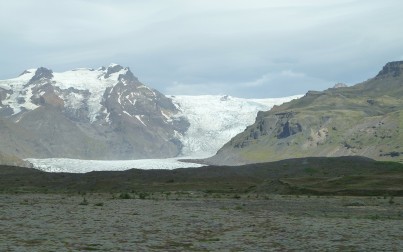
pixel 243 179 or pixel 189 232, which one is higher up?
pixel 243 179

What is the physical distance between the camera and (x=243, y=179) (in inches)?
5472

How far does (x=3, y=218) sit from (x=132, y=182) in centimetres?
9004

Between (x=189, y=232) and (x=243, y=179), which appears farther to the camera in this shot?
(x=243, y=179)

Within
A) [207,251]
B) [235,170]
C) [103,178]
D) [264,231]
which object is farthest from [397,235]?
[235,170]

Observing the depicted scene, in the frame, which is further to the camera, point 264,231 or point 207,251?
point 264,231

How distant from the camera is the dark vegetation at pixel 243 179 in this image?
99062 mm

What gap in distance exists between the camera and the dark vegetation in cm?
9906

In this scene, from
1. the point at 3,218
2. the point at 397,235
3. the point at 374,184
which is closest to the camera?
the point at 397,235

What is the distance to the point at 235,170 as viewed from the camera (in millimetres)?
159500

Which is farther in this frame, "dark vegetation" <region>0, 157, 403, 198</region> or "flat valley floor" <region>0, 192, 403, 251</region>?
"dark vegetation" <region>0, 157, 403, 198</region>

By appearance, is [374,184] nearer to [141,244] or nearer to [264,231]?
[264,231]

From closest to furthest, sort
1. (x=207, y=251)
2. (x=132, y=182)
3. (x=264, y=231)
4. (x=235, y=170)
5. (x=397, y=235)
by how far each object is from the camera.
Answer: (x=207, y=251) < (x=397, y=235) < (x=264, y=231) < (x=132, y=182) < (x=235, y=170)

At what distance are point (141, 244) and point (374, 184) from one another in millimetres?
74685

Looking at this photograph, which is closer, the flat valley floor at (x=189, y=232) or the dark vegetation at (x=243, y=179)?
Result: the flat valley floor at (x=189, y=232)
